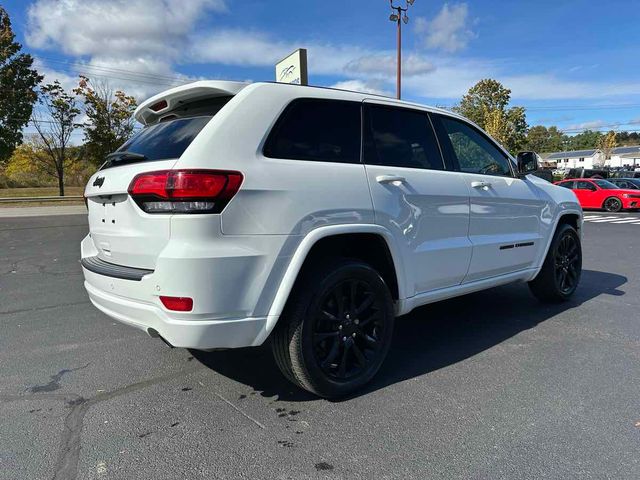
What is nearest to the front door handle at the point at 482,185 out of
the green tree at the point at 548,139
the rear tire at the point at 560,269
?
the rear tire at the point at 560,269

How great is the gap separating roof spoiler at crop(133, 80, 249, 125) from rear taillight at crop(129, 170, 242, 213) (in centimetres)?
67

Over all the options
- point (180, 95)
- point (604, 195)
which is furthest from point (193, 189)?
point (604, 195)

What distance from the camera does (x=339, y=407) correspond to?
301cm

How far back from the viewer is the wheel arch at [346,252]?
8.87 feet

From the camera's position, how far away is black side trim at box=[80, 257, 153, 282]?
8.87 feet

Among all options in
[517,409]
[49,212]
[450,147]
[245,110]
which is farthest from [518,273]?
[49,212]

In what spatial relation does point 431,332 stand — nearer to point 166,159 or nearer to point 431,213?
point 431,213

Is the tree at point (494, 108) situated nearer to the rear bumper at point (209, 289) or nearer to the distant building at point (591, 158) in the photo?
the rear bumper at point (209, 289)

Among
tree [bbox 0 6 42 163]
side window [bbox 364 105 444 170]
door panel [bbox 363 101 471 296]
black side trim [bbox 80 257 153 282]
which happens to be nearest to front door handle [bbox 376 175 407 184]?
door panel [bbox 363 101 471 296]

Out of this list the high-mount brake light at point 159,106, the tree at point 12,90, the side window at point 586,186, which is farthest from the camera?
the tree at point 12,90

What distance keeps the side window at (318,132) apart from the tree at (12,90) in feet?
105

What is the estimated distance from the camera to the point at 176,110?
3.32m

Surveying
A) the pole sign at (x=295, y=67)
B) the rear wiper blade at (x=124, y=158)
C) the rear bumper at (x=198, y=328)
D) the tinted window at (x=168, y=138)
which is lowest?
the rear bumper at (x=198, y=328)

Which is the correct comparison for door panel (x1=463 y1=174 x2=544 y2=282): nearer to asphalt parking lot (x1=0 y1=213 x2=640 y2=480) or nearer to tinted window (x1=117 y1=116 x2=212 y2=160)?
asphalt parking lot (x1=0 y1=213 x2=640 y2=480)
